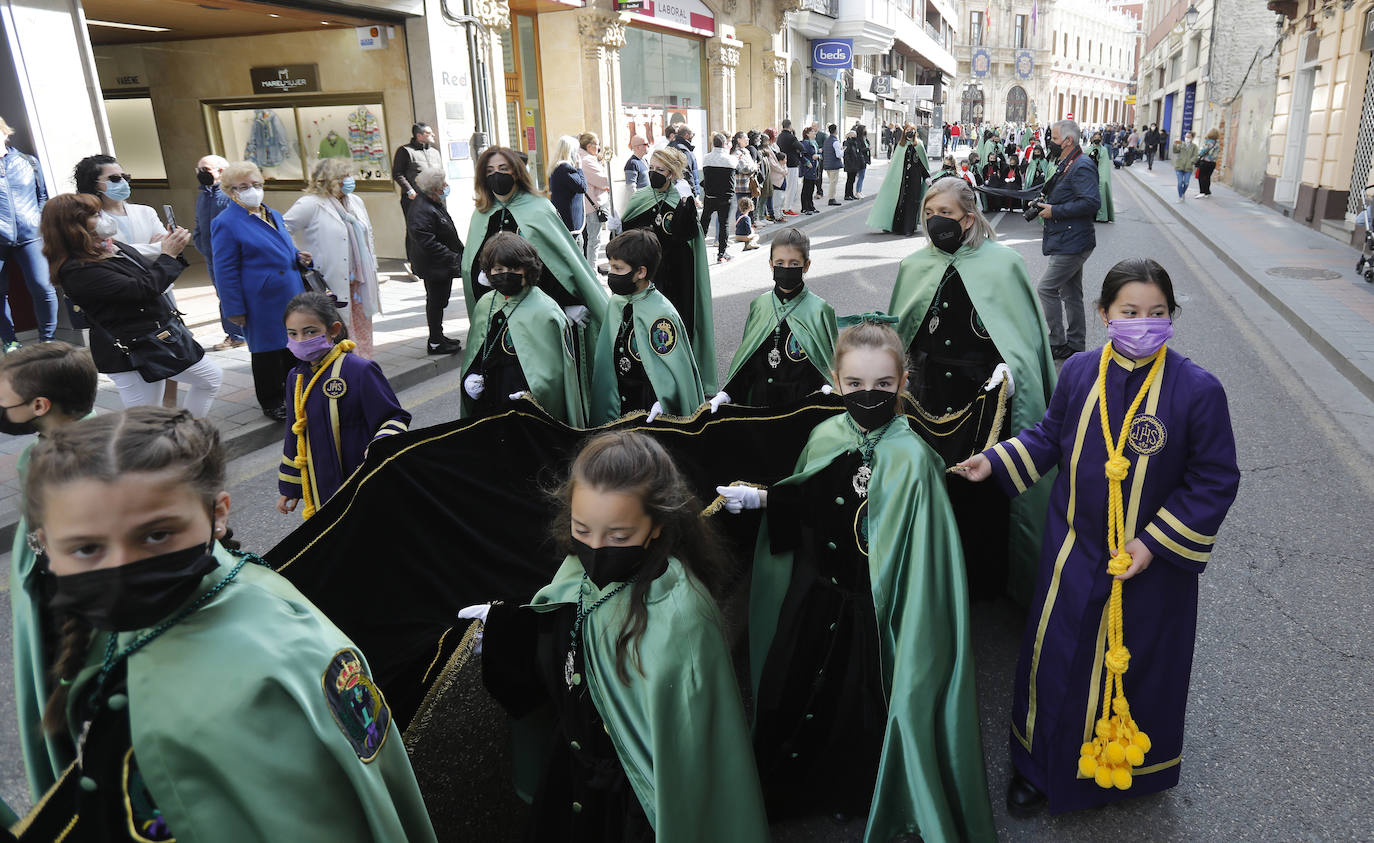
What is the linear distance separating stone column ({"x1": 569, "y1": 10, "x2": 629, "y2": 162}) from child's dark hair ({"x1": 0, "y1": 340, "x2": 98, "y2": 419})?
1598cm

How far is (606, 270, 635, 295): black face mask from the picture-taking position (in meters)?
4.70

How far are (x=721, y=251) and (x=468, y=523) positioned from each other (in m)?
11.7

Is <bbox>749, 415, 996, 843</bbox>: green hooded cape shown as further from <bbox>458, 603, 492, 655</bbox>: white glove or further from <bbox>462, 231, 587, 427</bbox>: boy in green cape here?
<bbox>462, 231, 587, 427</bbox>: boy in green cape

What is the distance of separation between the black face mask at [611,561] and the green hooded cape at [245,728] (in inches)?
26.8

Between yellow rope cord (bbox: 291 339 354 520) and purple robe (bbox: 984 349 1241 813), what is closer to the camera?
purple robe (bbox: 984 349 1241 813)

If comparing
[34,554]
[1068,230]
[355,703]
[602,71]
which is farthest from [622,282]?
[602,71]

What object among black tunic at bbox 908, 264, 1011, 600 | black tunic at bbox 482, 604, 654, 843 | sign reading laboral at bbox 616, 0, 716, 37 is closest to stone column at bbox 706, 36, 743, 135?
sign reading laboral at bbox 616, 0, 716, 37

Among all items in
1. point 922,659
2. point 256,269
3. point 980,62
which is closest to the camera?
point 922,659

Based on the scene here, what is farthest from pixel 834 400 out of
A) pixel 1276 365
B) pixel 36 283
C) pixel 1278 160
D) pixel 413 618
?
pixel 1278 160

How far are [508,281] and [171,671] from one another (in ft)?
10.4

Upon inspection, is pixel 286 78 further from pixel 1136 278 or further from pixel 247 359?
pixel 1136 278

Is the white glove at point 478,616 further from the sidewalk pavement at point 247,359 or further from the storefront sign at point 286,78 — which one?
the storefront sign at point 286,78

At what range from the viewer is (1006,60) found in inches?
3238

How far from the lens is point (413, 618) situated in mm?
3488
